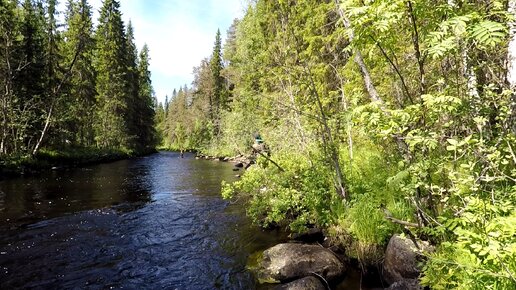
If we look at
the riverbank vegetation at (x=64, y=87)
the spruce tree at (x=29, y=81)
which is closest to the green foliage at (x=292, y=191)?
the riverbank vegetation at (x=64, y=87)

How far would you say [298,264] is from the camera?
21.7 ft

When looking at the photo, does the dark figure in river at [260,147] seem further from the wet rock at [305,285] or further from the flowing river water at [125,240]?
the wet rock at [305,285]

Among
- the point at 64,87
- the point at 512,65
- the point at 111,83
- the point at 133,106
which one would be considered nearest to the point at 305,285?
the point at 512,65

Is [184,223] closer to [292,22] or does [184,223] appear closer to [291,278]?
[291,278]

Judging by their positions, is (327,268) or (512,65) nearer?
(512,65)

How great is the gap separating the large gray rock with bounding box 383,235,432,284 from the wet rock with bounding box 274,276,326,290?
121cm

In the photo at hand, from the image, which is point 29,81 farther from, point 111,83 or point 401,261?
point 401,261

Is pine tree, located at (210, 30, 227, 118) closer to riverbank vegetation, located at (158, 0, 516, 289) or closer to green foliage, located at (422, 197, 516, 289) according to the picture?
riverbank vegetation, located at (158, 0, 516, 289)

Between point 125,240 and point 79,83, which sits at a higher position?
point 79,83

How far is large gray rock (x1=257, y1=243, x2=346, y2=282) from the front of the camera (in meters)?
6.45

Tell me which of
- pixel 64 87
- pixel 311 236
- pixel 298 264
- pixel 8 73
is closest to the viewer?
pixel 298 264

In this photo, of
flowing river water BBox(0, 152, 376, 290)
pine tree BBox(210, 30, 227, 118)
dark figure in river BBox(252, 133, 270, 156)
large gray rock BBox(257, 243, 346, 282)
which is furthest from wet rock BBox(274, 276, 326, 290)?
pine tree BBox(210, 30, 227, 118)

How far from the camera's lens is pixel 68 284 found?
21.0 feet

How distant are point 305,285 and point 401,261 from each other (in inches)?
66.7
